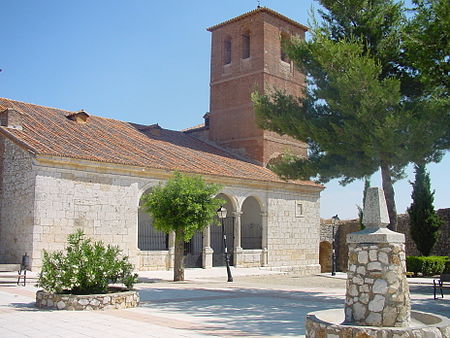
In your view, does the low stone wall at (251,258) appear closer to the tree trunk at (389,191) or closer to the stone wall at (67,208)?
the stone wall at (67,208)

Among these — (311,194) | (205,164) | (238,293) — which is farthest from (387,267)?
(311,194)

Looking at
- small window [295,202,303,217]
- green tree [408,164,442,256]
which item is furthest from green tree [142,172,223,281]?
green tree [408,164,442,256]

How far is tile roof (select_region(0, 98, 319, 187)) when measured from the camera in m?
18.4

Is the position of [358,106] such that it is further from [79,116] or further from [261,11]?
[261,11]

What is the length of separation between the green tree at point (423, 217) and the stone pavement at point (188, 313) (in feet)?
33.2

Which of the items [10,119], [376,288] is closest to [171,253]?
[10,119]

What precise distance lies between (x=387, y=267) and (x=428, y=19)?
9.21 meters

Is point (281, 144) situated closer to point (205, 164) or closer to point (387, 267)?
point (205, 164)

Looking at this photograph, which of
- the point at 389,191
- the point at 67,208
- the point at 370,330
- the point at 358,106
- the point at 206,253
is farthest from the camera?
the point at 206,253

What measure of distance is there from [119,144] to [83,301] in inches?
499

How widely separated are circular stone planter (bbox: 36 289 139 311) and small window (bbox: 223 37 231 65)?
2274 centimetres

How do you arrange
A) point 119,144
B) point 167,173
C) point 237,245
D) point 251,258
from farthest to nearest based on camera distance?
point 251,258, point 237,245, point 119,144, point 167,173

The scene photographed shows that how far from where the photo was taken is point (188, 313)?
979 cm

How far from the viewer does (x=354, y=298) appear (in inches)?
243
